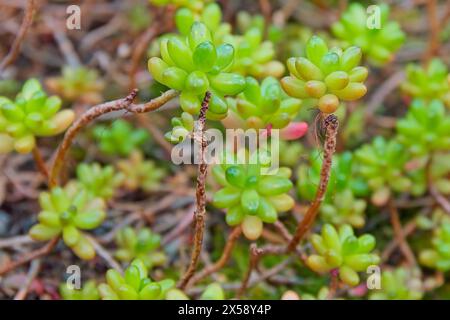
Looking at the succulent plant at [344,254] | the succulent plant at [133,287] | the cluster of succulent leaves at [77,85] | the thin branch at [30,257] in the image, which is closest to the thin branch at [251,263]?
the succulent plant at [344,254]

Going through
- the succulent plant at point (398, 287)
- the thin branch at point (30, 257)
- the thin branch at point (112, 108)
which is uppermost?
the thin branch at point (112, 108)

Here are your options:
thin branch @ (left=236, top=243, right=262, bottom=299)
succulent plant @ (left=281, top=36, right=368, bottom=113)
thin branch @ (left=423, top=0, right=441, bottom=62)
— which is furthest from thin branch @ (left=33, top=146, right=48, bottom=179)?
thin branch @ (left=423, top=0, right=441, bottom=62)

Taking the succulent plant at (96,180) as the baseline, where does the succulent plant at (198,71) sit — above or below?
above

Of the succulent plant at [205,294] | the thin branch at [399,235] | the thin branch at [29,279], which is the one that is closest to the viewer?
the succulent plant at [205,294]

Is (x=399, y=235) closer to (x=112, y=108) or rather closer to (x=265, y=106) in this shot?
(x=265, y=106)

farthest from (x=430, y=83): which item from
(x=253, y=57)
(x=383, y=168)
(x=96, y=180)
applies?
(x=96, y=180)

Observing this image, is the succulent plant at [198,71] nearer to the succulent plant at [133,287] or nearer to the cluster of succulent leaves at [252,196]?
the cluster of succulent leaves at [252,196]

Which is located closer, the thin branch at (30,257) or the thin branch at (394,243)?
the thin branch at (30,257)
